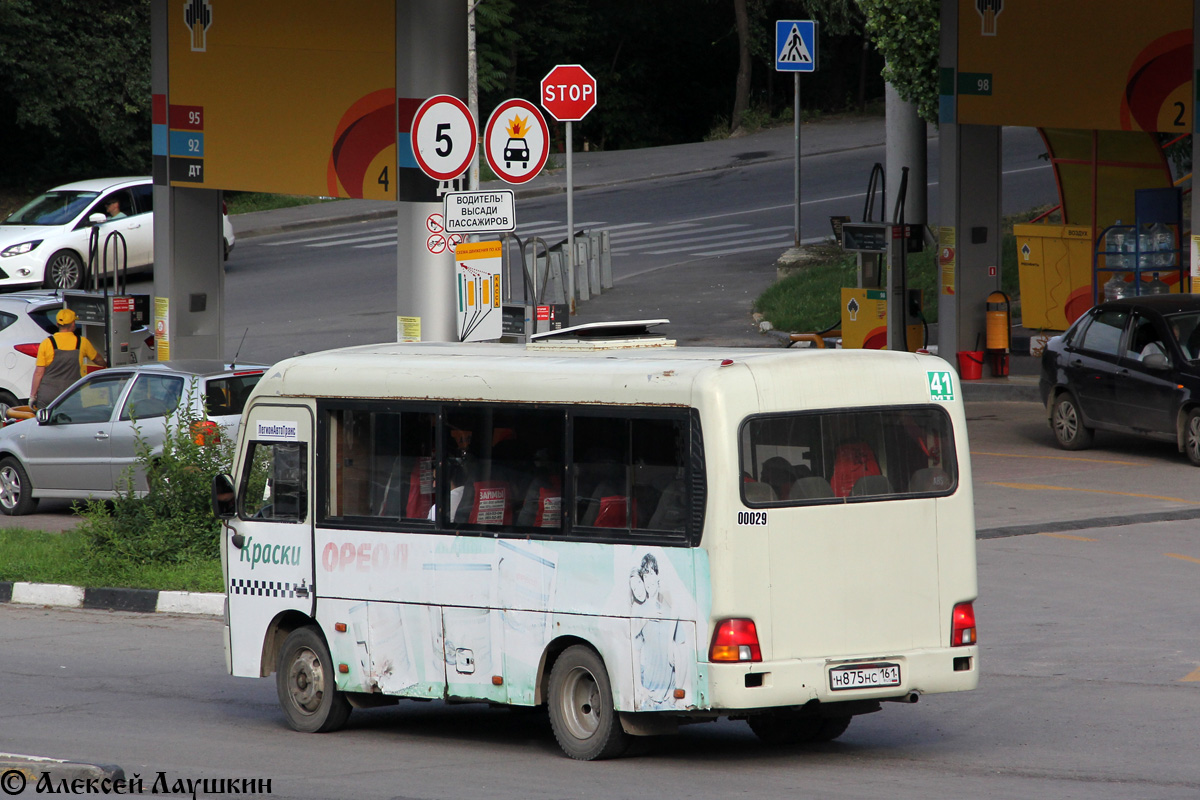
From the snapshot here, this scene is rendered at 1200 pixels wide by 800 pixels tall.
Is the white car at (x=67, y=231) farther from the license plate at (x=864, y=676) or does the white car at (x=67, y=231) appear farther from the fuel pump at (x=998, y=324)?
the license plate at (x=864, y=676)

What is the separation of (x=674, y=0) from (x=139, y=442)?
138ft

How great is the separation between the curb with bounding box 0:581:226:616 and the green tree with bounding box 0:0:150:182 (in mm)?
27863

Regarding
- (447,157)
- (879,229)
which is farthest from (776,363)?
(879,229)

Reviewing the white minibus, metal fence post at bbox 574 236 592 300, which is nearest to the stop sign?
metal fence post at bbox 574 236 592 300

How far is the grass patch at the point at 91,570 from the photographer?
43.9 feet

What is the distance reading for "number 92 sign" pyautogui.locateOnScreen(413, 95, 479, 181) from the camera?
1321 centimetres

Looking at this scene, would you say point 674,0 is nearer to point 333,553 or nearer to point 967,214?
point 967,214

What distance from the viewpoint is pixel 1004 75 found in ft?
68.8

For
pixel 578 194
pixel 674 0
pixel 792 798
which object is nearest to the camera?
pixel 792 798

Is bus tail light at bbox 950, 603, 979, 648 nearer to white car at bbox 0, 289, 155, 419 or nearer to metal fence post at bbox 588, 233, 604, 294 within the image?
white car at bbox 0, 289, 155, 419

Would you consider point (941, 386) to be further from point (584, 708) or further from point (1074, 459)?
point (1074, 459)

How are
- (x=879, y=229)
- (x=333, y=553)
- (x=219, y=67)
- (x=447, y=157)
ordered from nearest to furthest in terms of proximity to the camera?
(x=333, y=553) < (x=447, y=157) < (x=219, y=67) < (x=879, y=229)

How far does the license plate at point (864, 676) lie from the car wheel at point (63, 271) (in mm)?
24709

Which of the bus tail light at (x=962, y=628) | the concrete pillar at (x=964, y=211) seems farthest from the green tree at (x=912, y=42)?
the bus tail light at (x=962, y=628)
